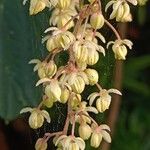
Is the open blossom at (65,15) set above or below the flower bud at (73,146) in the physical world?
above

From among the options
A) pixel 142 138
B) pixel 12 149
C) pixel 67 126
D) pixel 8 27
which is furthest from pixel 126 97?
pixel 67 126

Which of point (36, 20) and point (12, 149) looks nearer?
point (36, 20)

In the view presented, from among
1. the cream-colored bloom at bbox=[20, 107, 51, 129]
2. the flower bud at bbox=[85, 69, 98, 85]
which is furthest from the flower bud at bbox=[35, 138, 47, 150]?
the flower bud at bbox=[85, 69, 98, 85]

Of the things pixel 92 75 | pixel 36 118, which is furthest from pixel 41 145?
pixel 92 75

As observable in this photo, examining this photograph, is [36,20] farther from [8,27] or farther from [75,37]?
[75,37]

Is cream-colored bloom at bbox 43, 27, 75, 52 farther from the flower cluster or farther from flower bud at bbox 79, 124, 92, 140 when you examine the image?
flower bud at bbox 79, 124, 92, 140

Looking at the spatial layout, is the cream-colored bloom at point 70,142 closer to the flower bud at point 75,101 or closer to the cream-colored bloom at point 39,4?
the flower bud at point 75,101

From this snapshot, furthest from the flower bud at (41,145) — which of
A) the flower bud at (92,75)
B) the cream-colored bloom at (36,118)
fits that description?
the flower bud at (92,75)

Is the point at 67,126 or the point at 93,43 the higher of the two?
the point at 93,43
